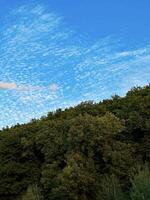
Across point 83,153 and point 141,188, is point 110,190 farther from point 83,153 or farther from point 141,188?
point 83,153

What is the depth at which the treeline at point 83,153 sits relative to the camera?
50.2 meters

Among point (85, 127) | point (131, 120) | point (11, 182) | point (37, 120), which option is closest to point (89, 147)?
point (85, 127)

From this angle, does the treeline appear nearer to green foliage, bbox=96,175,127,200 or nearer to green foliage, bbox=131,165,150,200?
green foliage, bbox=96,175,127,200

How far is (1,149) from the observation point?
61312 mm

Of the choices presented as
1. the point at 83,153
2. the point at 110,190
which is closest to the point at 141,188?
the point at 110,190

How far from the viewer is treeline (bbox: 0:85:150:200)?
50156mm

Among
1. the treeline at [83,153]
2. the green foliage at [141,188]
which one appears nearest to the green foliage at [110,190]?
the treeline at [83,153]

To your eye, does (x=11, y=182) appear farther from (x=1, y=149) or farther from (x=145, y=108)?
(x=145, y=108)

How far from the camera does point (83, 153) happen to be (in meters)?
52.9

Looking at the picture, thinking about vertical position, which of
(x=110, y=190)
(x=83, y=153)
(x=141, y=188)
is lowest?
(x=141, y=188)

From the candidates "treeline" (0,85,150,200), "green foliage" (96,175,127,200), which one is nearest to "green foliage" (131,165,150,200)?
"treeline" (0,85,150,200)

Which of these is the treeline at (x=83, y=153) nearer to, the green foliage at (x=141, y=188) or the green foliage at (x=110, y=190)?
the green foliage at (x=110, y=190)

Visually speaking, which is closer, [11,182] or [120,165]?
[120,165]

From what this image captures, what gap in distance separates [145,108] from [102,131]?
18.2 ft
